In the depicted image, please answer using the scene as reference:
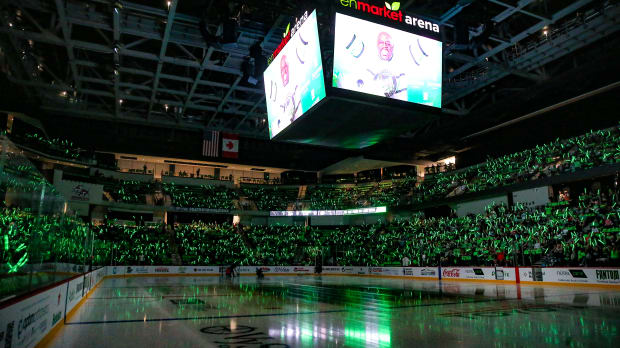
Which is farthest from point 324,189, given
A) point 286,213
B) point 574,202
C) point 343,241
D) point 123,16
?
point 123,16

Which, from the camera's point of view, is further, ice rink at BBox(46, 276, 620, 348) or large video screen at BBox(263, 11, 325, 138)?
large video screen at BBox(263, 11, 325, 138)

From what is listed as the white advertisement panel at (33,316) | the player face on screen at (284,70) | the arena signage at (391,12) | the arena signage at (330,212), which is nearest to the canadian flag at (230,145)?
the arena signage at (330,212)

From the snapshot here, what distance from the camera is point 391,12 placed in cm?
1301

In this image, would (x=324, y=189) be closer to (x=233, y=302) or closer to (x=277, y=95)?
(x=277, y=95)

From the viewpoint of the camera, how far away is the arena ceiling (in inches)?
743

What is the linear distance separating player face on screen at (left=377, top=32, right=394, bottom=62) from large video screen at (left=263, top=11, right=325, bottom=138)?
2063 millimetres

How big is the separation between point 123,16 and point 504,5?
18.4 metres

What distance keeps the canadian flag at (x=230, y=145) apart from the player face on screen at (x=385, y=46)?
22.7 meters

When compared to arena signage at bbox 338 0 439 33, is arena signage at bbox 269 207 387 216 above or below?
below

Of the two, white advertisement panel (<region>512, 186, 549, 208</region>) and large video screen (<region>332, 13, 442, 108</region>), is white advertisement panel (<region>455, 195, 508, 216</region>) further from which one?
large video screen (<region>332, 13, 442, 108</region>)

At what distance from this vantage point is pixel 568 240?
2098cm

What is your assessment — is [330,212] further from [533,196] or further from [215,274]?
[533,196]

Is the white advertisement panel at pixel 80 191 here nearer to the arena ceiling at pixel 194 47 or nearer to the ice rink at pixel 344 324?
the arena ceiling at pixel 194 47

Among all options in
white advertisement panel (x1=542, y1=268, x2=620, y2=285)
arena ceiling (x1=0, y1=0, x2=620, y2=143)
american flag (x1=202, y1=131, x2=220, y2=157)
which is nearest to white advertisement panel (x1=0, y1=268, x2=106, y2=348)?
arena ceiling (x1=0, y1=0, x2=620, y2=143)
